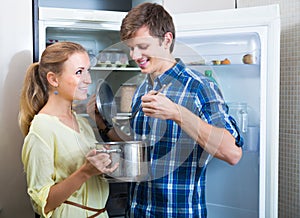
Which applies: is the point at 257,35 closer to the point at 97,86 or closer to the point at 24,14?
the point at 97,86

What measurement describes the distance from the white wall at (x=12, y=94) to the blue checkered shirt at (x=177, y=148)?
578 mm

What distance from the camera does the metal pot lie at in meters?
1.12

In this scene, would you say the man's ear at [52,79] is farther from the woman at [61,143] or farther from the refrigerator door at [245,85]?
the refrigerator door at [245,85]

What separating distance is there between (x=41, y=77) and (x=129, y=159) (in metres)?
0.42

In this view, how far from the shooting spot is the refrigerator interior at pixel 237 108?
5.16ft

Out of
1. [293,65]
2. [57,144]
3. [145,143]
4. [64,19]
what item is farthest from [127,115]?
[293,65]

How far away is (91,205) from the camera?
4.10 feet

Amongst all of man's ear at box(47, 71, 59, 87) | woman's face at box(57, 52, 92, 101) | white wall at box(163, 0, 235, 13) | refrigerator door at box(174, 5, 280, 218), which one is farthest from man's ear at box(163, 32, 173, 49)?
white wall at box(163, 0, 235, 13)

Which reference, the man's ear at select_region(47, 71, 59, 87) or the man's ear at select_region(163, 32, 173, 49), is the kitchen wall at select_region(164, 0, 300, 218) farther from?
the man's ear at select_region(47, 71, 59, 87)

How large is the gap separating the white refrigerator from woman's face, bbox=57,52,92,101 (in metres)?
0.08

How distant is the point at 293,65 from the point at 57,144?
111 centimetres

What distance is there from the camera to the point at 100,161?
1.11m

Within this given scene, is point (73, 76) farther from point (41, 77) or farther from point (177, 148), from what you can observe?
point (177, 148)

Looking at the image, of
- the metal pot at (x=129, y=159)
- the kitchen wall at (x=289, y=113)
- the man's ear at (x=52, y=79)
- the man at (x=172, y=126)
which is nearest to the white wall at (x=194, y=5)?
the kitchen wall at (x=289, y=113)
